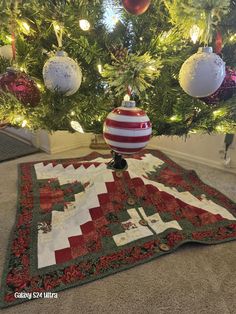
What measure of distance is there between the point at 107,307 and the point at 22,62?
2.41ft

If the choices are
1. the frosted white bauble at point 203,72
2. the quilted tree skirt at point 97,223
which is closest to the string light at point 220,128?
the frosted white bauble at point 203,72

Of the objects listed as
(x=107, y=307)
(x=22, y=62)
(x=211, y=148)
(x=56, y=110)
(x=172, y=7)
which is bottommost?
(x=107, y=307)

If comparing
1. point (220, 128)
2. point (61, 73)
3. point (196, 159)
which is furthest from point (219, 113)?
point (196, 159)

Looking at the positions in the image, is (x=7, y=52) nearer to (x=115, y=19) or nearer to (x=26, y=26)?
(x=26, y=26)

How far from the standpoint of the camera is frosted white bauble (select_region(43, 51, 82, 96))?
0.67 metres

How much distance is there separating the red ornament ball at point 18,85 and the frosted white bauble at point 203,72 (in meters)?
0.38

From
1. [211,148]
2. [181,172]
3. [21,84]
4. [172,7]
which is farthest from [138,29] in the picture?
[211,148]

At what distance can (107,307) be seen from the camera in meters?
0.79

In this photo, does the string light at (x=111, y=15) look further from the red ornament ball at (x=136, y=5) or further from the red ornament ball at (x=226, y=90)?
the red ornament ball at (x=226, y=90)

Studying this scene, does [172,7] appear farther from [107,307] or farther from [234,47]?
[107,307]

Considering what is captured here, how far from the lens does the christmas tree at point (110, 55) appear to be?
673mm

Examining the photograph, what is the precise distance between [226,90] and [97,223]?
664 mm

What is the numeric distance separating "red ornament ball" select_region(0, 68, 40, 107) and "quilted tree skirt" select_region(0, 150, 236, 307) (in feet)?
1.79

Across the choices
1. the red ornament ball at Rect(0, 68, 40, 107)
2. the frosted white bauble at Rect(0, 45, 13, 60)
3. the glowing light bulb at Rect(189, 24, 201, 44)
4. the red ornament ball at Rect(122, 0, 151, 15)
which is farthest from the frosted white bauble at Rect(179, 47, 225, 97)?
the frosted white bauble at Rect(0, 45, 13, 60)
